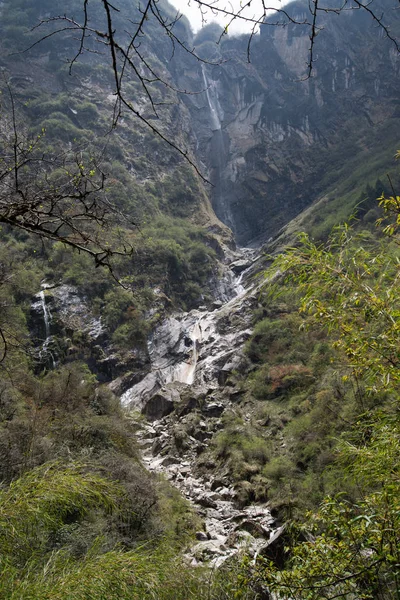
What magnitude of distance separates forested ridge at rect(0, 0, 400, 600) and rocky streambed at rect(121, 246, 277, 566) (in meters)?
0.30

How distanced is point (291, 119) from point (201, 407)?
2011 inches

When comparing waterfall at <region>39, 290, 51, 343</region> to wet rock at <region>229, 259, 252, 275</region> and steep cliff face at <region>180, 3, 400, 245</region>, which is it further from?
steep cliff face at <region>180, 3, 400, 245</region>

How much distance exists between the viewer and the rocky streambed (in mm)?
7999

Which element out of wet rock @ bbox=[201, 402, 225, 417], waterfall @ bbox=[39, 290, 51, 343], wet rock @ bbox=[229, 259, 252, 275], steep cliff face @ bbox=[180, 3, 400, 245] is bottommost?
wet rock @ bbox=[201, 402, 225, 417]

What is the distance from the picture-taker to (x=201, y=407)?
17.4m

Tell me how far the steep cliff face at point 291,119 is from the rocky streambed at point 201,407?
2180 cm

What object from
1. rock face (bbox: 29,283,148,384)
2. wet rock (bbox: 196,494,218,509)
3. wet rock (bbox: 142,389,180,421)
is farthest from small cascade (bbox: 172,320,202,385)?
wet rock (bbox: 196,494,218,509)

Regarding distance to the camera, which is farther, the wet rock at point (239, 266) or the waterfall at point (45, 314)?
the wet rock at point (239, 266)

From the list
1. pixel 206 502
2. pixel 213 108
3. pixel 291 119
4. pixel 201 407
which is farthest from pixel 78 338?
pixel 213 108

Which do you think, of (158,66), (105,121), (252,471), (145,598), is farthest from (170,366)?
(158,66)

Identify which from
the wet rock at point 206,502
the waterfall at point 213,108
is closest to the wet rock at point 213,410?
the wet rock at point 206,502

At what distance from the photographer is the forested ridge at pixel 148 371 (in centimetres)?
201

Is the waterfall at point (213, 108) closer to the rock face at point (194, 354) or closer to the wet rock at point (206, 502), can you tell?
the rock face at point (194, 354)

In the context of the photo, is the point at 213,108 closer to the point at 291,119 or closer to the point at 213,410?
the point at 291,119
